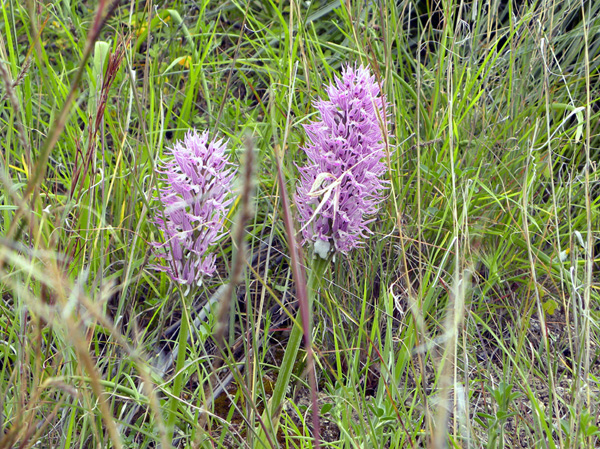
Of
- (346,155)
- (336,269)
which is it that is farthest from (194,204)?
(336,269)

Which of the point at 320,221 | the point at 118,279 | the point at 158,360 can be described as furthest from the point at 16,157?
the point at 320,221

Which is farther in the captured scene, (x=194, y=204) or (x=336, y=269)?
(x=336, y=269)

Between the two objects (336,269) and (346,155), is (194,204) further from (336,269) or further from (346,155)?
(336,269)

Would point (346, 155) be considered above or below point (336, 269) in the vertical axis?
above

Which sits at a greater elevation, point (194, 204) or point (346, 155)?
point (346, 155)

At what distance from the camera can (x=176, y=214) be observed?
927 millimetres

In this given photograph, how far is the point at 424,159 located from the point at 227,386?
789 millimetres

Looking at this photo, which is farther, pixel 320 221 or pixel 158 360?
pixel 158 360

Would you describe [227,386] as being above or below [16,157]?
below

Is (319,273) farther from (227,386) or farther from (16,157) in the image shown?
(16,157)

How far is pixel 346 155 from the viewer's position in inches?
37.2

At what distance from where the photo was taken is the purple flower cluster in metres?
0.93

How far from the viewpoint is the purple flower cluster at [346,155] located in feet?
3.06

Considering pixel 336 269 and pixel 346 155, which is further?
pixel 336 269
